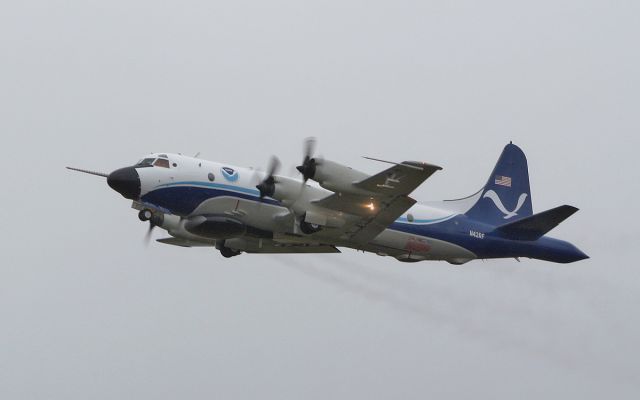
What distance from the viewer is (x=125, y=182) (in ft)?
102

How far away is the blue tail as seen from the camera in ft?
116

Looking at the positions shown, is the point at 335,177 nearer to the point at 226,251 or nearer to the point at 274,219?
the point at 274,219

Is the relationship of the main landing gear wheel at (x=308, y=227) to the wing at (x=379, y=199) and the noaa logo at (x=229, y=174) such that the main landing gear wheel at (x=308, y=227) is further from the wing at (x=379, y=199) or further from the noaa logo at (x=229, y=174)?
the noaa logo at (x=229, y=174)

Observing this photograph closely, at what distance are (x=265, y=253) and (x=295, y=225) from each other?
125 inches

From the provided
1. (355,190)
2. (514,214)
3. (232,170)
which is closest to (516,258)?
(514,214)

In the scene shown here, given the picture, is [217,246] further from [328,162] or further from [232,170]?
[328,162]

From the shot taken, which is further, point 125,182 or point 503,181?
point 503,181

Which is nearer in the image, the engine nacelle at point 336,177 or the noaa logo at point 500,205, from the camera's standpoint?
the engine nacelle at point 336,177

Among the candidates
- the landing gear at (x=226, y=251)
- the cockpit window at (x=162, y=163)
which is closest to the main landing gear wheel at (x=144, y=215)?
the cockpit window at (x=162, y=163)

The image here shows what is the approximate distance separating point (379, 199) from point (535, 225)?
5633 mm

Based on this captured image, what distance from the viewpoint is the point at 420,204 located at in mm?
34312

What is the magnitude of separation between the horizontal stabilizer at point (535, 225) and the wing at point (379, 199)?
446 cm

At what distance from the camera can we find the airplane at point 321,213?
30547mm

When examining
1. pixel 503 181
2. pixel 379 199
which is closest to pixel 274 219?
pixel 379 199
